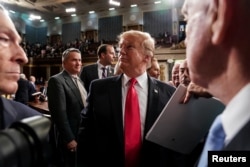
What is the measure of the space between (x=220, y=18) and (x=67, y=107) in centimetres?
264

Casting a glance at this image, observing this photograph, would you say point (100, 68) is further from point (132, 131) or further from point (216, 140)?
point (216, 140)

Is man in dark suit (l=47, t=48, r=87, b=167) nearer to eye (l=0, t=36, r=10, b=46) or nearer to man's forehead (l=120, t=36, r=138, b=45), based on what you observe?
man's forehead (l=120, t=36, r=138, b=45)

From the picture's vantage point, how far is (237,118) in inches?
21.3

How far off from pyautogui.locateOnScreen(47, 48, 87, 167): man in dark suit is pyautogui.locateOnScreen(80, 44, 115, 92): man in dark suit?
616mm

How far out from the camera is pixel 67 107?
301 centimetres

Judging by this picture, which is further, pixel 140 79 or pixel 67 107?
pixel 67 107

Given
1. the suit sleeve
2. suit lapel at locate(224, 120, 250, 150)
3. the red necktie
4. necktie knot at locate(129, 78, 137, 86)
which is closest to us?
suit lapel at locate(224, 120, 250, 150)

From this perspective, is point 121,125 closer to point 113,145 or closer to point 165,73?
point 113,145

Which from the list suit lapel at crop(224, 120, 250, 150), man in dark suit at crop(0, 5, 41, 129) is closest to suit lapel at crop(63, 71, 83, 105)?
man in dark suit at crop(0, 5, 41, 129)

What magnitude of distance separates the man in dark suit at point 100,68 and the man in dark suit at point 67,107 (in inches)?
24.2

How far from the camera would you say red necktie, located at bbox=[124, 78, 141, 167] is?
5.53ft

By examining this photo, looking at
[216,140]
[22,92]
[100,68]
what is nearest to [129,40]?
[216,140]

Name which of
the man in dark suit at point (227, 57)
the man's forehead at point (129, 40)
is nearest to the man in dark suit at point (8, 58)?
the man in dark suit at point (227, 57)

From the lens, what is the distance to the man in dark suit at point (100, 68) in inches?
155
